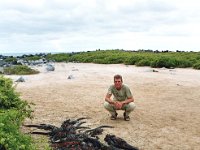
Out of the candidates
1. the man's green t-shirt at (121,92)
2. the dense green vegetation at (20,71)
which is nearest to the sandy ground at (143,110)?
the man's green t-shirt at (121,92)

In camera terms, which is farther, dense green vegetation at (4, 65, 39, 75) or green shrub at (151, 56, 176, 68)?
green shrub at (151, 56, 176, 68)

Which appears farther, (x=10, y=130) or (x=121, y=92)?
(x=121, y=92)

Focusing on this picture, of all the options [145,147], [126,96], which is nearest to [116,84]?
[126,96]

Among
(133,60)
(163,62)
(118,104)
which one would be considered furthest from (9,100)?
(133,60)

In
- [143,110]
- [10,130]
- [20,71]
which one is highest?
[10,130]

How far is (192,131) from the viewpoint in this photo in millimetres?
10031

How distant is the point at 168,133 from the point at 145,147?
1316 millimetres

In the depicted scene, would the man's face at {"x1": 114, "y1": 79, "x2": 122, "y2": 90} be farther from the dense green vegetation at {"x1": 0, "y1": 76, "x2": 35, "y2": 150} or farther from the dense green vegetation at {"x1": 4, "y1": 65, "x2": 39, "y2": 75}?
the dense green vegetation at {"x1": 4, "y1": 65, "x2": 39, "y2": 75}

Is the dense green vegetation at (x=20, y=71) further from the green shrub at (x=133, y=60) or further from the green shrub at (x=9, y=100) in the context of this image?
the green shrub at (x=9, y=100)

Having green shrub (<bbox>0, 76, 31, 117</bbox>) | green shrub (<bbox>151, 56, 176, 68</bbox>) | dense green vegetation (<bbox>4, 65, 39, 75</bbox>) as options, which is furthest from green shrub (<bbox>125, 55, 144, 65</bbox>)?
green shrub (<bbox>0, 76, 31, 117</bbox>)

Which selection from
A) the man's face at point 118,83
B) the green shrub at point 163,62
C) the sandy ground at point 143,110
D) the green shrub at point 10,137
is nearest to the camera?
the green shrub at point 10,137

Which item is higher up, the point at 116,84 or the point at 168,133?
the point at 116,84

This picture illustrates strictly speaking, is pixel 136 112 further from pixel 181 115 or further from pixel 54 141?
pixel 54 141

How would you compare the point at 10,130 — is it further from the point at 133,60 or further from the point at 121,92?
the point at 133,60
